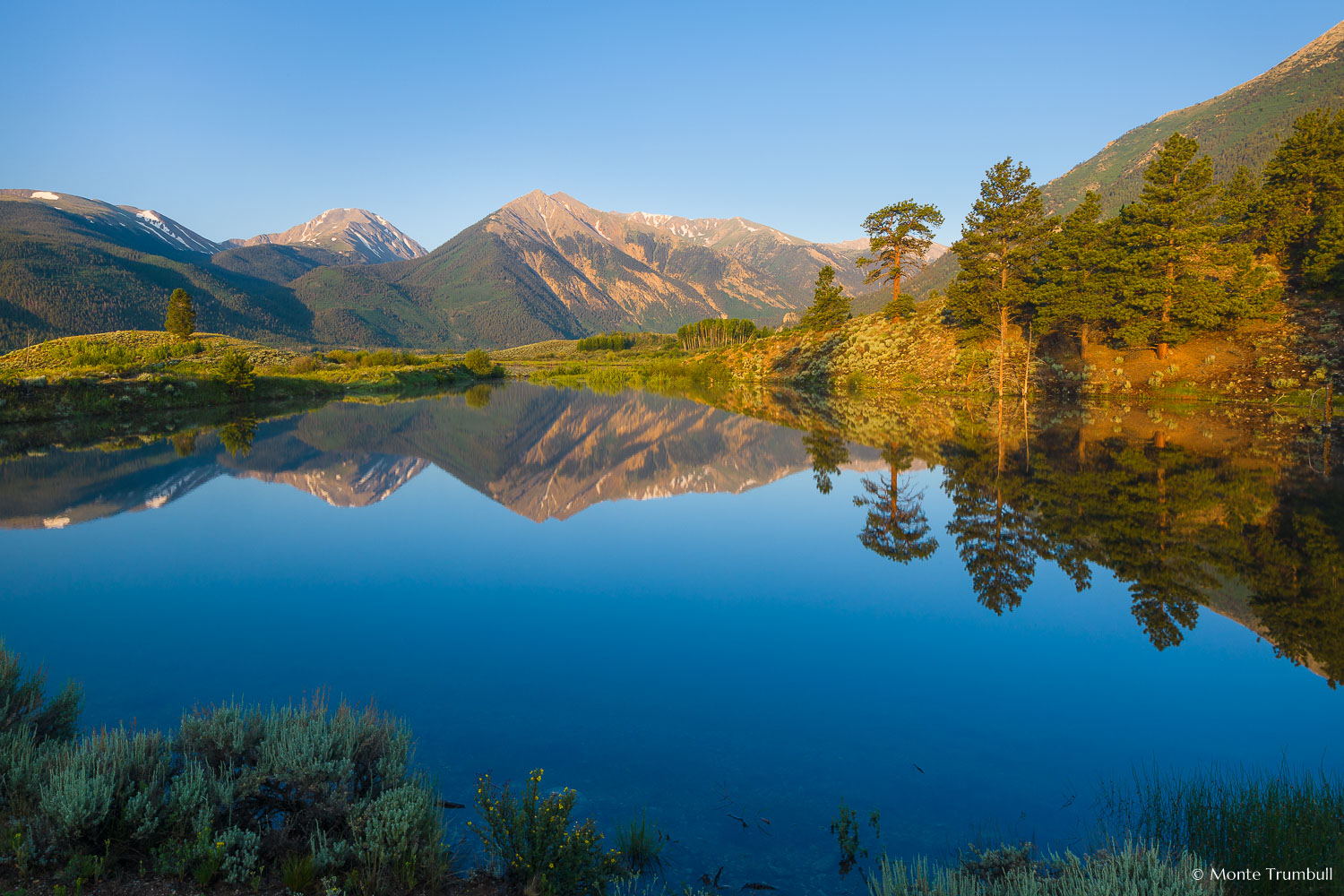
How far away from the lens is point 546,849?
448cm

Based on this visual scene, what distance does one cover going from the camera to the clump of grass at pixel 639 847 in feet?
15.5

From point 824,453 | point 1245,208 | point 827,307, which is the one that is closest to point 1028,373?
point 1245,208

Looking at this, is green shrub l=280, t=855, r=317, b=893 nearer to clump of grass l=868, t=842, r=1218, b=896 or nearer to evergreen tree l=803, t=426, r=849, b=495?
clump of grass l=868, t=842, r=1218, b=896

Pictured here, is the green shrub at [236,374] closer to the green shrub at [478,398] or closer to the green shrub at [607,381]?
the green shrub at [478,398]

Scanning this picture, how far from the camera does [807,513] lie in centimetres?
1614

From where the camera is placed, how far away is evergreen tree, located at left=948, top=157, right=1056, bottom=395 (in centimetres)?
4369

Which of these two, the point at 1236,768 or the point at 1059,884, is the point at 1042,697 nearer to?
the point at 1236,768

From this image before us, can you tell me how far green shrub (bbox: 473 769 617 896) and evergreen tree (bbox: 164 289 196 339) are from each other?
90046 millimetres

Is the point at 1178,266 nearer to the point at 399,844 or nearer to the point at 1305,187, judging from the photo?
the point at 1305,187

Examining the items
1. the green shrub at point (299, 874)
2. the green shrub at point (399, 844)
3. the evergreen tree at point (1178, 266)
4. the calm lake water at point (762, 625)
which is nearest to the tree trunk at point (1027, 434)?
the calm lake water at point (762, 625)

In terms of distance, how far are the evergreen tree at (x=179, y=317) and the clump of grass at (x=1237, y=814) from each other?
92.7m

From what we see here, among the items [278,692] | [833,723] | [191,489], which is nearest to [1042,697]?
[833,723]

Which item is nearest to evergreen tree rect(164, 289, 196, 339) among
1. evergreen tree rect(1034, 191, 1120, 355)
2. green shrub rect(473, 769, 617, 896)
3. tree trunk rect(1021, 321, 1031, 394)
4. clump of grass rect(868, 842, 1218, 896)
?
tree trunk rect(1021, 321, 1031, 394)

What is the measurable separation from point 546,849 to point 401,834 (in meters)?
0.99
